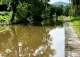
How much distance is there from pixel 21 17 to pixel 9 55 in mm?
29728

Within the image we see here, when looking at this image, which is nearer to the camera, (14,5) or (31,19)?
(14,5)

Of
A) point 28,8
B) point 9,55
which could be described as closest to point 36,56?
point 9,55

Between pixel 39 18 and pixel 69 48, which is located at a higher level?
pixel 69 48

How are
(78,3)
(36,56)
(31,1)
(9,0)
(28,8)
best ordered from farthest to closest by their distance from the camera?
(78,3)
(28,8)
(31,1)
(9,0)
(36,56)

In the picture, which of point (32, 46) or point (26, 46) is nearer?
point (32, 46)

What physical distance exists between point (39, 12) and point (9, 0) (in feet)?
33.6

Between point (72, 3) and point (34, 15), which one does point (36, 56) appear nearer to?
point (34, 15)

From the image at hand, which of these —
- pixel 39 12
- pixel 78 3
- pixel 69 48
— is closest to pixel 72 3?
pixel 78 3

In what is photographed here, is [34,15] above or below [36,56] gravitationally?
below

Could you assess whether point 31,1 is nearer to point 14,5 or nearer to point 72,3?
point 14,5

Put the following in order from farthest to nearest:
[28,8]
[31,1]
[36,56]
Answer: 1. [28,8]
2. [31,1]
3. [36,56]

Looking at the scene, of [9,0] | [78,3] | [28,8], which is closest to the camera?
[9,0]

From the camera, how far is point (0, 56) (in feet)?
38.5

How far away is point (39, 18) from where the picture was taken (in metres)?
47.2
